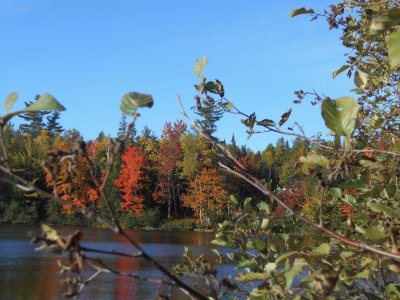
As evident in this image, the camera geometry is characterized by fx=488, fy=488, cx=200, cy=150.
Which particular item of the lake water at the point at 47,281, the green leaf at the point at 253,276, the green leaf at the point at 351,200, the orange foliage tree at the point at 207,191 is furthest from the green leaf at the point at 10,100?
the orange foliage tree at the point at 207,191

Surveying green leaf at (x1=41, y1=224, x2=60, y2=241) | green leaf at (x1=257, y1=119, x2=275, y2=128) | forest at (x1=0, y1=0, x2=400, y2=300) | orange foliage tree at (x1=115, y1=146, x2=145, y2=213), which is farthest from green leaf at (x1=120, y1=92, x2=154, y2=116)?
orange foliage tree at (x1=115, y1=146, x2=145, y2=213)

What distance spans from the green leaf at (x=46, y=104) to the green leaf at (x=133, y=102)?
9 cm

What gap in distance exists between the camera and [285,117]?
1.39 meters

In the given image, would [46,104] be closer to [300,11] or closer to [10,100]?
[10,100]

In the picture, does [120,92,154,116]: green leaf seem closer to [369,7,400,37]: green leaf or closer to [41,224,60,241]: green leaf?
[41,224,60,241]: green leaf

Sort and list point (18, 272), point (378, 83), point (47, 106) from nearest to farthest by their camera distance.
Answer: point (47, 106)
point (378, 83)
point (18, 272)

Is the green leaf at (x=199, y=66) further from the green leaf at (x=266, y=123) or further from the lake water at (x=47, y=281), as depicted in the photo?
the lake water at (x=47, y=281)

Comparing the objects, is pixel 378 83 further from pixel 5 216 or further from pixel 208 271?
pixel 5 216

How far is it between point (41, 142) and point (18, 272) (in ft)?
128

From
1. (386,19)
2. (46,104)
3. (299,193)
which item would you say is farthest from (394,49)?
(299,193)

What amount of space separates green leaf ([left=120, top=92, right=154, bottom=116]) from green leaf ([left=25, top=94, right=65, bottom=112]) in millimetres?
85

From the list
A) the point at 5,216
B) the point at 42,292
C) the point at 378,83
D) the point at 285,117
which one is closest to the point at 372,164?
the point at 285,117

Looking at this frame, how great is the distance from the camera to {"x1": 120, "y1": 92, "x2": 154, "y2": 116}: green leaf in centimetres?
67

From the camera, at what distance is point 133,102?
0.67 m
